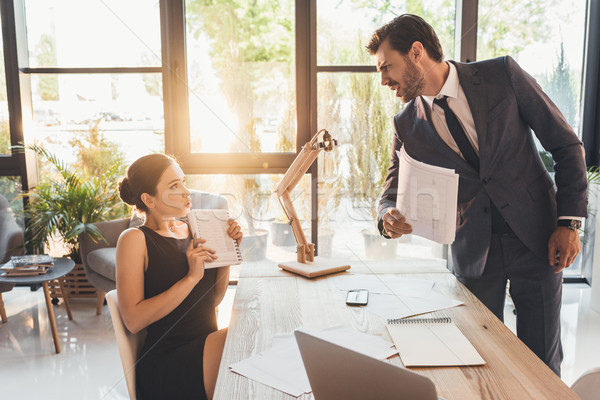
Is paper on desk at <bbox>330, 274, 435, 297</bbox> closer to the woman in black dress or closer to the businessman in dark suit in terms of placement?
the businessman in dark suit

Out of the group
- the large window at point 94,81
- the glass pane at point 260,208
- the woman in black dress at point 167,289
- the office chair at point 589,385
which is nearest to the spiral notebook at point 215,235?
the woman in black dress at point 167,289

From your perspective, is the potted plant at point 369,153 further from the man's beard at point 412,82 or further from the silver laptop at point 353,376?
the silver laptop at point 353,376

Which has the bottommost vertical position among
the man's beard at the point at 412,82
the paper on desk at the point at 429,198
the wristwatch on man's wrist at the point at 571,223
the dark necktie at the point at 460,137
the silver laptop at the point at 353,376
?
the silver laptop at the point at 353,376

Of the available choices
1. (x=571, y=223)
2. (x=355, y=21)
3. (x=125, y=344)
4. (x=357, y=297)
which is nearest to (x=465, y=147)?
(x=571, y=223)

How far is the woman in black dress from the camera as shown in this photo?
1.50m

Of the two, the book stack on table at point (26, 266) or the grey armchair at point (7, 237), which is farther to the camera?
the grey armchair at point (7, 237)

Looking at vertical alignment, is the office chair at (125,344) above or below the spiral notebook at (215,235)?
below

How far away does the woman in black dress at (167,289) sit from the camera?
1503mm

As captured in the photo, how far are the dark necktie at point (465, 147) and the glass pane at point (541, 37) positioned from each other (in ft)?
7.31

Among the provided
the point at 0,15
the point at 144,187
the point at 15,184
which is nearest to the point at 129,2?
the point at 0,15

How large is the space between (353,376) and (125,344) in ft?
2.82

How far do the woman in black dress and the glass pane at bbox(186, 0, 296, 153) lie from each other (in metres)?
2.01

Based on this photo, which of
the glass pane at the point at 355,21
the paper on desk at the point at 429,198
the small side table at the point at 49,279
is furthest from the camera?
the glass pane at the point at 355,21

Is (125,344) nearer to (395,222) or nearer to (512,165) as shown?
(395,222)
